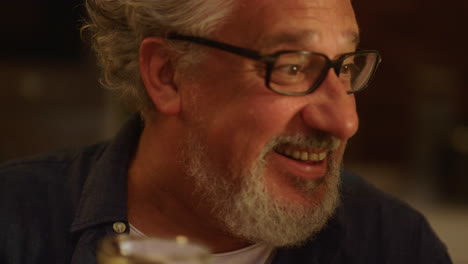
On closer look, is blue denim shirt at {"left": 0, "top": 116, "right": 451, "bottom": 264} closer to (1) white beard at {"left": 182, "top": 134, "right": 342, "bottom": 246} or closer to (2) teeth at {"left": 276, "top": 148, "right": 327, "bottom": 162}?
(1) white beard at {"left": 182, "top": 134, "right": 342, "bottom": 246}

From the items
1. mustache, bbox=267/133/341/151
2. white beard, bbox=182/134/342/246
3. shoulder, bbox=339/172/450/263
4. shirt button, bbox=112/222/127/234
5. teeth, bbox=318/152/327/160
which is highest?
mustache, bbox=267/133/341/151

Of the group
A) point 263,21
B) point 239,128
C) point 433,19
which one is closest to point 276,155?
point 239,128

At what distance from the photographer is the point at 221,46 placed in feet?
4.61

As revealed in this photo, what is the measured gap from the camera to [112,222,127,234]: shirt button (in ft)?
4.97

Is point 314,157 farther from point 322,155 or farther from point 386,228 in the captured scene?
point 386,228

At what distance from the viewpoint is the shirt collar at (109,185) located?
59.7 inches

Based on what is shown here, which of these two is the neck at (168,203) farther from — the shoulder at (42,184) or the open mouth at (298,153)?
the open mouth at (298,153)

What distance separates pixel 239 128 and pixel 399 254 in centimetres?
56

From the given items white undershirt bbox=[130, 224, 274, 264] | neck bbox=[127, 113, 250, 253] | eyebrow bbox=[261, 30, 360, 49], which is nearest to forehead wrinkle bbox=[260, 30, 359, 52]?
eyebrow bbox=[261, 30, 360, 49]

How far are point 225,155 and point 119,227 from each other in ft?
1.00

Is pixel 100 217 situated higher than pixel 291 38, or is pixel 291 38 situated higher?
pixel 291 38

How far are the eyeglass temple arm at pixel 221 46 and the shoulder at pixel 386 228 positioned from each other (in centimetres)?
52

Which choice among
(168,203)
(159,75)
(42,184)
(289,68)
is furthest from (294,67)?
(42,184)

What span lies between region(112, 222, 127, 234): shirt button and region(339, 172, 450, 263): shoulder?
53 cm
